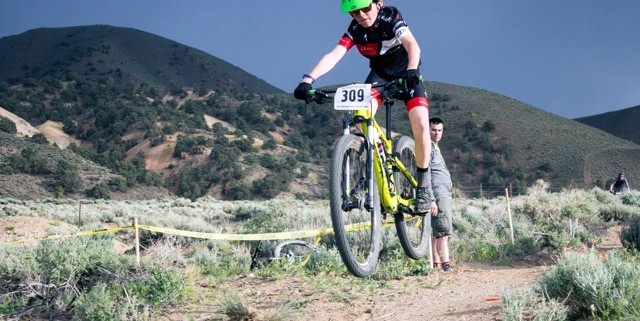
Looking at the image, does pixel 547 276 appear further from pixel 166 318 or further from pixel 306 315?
pixel 166 318

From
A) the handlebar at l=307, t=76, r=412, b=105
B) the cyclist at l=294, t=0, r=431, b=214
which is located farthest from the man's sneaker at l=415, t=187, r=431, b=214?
the handlebar at l=307, t=76, r=412, b=105

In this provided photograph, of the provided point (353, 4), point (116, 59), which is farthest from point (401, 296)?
point (116, 59)

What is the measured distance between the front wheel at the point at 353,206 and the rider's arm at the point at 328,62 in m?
0.68

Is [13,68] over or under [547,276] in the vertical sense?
over

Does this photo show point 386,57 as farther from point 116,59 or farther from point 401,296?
point 116,59

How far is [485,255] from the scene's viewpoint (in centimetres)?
1154

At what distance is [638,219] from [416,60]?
726 centimetres

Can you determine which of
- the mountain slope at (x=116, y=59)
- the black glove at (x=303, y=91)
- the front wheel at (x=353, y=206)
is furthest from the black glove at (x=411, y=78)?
the mountain slope at (x=116, y=59)

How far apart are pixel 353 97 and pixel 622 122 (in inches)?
4190

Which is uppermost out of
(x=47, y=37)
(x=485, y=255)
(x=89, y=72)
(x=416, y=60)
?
(x=47, y=37)

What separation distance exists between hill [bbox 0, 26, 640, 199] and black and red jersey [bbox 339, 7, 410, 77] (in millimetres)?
39359

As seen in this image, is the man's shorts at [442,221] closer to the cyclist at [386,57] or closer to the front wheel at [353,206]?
the cyclist at [386,57]

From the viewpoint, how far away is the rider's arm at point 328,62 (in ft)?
18.8

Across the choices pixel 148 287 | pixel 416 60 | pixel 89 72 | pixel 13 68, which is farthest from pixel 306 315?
pixel 13 68
